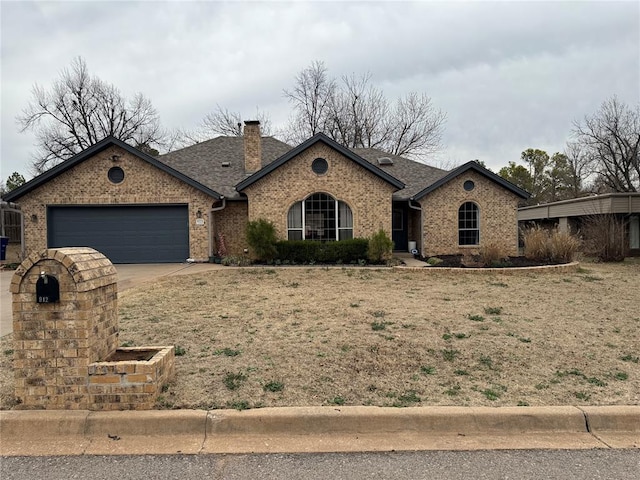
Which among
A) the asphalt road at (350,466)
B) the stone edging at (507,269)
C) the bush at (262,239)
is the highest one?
the bush at (262,239)

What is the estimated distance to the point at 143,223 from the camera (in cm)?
1683

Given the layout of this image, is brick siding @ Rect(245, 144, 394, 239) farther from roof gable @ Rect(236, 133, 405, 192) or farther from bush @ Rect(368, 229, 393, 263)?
bush @ Rect(368, 229, 393, 263)

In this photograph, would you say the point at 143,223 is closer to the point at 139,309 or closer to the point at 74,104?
the point at 139,309

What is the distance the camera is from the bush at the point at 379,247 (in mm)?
15406

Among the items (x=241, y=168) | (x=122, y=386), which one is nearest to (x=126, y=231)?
(x=241, y=168)

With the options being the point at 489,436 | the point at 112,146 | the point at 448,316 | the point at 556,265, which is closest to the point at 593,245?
the point at 556,265

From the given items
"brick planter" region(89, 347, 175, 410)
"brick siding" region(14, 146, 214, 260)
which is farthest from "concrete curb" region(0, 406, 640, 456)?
"brick siding" region(14, 146, 214, 260)

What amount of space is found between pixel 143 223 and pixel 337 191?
7.46m

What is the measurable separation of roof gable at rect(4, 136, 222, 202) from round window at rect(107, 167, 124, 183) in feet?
2.56

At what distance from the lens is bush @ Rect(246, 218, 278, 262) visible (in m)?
15.4

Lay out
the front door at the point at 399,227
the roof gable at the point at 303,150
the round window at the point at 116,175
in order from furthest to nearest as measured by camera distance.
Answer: the front door at the point at 399,227 → the round window at the point at 116,175 → the roof gable at the point at 303,150

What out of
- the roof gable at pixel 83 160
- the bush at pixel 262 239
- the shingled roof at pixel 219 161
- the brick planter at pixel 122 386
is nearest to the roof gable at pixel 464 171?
the bush at pixel 262 239

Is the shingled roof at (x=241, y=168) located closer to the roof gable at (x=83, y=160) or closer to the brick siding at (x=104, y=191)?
the roof gable at (x=83, y=160)

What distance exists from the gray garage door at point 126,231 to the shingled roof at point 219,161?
2.24 metres
